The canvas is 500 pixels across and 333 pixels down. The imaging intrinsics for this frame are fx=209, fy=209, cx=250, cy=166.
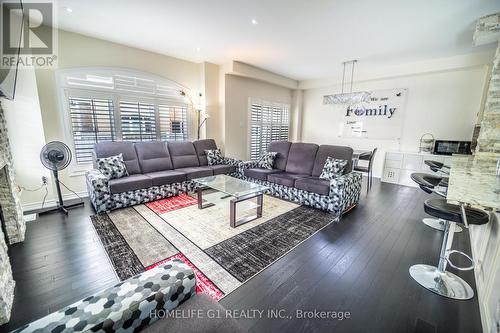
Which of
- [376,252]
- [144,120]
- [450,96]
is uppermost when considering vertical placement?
[450,96]

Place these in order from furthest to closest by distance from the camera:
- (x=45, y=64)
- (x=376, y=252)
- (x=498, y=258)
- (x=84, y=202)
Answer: (x=84, y=202), (x=45, y=64), (x=376, y=252), (x=498, y=258)

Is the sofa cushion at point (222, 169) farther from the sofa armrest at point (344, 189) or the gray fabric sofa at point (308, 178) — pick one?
the sofa armrest at point (344, 189)

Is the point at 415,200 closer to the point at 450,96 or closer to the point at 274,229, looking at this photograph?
the point at 450,96

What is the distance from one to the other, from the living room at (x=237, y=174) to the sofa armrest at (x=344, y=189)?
2cm

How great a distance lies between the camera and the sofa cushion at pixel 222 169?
4304 millimetres

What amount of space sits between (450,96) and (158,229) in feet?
21.1

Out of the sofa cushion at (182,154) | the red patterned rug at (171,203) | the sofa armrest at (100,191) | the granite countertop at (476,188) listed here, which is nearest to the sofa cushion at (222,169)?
the sofa cushion at (182,154)

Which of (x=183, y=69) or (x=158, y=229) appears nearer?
(x=158, y=229)

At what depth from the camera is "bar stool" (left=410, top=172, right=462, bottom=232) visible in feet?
6.92

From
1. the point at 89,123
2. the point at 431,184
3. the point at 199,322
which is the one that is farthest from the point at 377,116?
the point at 89,123

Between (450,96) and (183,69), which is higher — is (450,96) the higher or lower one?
the lower one

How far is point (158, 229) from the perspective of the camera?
2676mm

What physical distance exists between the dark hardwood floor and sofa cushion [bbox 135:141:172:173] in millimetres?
1332

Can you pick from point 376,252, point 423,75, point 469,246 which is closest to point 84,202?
point 376,252
